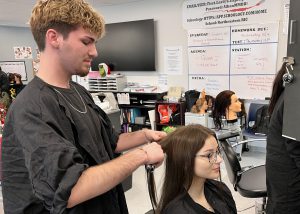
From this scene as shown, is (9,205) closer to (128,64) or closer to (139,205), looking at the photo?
(139,205)

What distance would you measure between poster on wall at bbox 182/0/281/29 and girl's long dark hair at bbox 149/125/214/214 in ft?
9.69

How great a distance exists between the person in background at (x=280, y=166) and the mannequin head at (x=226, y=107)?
7.97 ft

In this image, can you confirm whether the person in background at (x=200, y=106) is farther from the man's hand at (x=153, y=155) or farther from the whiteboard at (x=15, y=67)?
the whiteboard at (x=15, y=67)

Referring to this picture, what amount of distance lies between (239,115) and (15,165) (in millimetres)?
3323

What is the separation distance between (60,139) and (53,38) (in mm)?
355

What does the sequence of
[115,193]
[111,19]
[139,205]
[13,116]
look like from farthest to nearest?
[111,19] < [139,205] < [115,193] < [13,116]

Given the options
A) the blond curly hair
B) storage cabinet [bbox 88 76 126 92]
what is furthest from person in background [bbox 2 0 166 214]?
storage cabinet [bbox 88 76 126 92]

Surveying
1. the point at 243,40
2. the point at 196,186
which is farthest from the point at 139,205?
the point at 243,40

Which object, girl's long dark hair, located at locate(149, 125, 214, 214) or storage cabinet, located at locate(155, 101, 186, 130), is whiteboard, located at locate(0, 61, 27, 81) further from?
girl's long dark hair, located at locate(149, 125, 214, 214)

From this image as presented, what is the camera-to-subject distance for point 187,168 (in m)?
1.22

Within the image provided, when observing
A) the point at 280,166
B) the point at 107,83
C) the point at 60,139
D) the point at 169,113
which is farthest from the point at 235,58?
the point at 60,139

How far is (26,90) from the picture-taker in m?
0.97

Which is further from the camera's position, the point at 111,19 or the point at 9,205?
the point at 111,19

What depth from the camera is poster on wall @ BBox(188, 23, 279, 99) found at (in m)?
3.70
